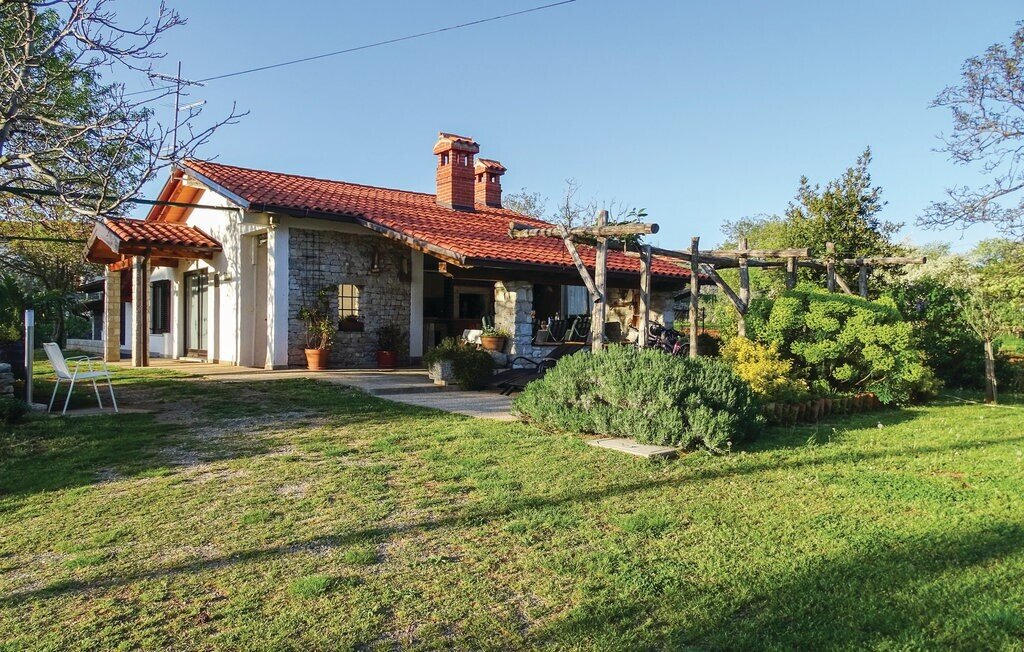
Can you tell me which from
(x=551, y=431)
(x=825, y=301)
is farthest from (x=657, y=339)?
(x=551, y=431)

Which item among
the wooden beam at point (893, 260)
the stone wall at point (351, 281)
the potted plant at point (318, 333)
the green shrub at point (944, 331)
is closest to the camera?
the green shrub at point (944, 331)

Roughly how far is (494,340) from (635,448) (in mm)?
6575

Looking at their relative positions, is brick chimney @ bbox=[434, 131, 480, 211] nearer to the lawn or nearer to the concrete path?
the concrete path

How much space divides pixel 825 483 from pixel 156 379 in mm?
10409

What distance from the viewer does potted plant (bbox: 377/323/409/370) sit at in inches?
563

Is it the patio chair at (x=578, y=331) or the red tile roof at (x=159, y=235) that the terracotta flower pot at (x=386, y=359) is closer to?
the patio chair at (x=578, y=331)

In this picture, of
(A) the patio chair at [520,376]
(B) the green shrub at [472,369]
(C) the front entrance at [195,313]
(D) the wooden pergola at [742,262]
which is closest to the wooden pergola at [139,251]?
(C) the front entrance at [195,313]

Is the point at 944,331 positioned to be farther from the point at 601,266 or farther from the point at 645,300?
the point at 601,266

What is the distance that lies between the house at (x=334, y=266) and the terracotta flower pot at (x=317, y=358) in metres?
0.49

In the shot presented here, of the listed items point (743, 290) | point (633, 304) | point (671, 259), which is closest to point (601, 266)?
point (671, 259)

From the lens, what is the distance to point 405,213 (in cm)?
1509

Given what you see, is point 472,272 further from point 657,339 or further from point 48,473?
point 48,473

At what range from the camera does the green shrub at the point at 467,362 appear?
10.8m

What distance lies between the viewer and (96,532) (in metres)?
4.04
